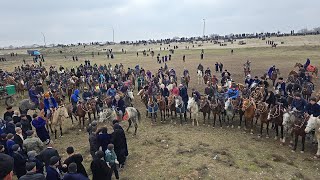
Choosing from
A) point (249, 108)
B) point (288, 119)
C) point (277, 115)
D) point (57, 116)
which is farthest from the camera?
point (57, 116)

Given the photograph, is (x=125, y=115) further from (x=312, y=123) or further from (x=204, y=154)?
(x=312, y=123)

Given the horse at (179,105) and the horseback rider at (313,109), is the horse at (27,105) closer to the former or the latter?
the horse at (179,105)

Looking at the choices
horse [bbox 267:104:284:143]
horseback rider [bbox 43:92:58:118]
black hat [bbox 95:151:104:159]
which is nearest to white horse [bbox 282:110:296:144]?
horse [bbox 267:104:284:143]

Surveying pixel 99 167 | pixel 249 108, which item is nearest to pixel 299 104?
pixel 249 108

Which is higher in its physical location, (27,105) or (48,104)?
(48,104)

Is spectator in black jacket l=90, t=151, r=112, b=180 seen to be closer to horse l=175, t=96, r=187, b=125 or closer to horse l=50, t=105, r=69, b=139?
horse l=50, t=105, r=69, b=139

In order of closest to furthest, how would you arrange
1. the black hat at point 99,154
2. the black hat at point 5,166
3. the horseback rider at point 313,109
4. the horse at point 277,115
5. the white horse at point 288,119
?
the black hat at point 5,166 → the black hat at point 99,154 → the horseback rider at point 313,109 → the white horse at point 288,119 → the horse at point 277,115

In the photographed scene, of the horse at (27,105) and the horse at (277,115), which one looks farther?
the horse at (27,105)

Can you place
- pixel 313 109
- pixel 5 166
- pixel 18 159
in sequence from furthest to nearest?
pixel 313 109, pixel 18 159, pixel 5 166

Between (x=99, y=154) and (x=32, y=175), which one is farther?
(x=99, y=154)

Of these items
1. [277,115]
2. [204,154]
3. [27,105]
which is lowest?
[204,154]

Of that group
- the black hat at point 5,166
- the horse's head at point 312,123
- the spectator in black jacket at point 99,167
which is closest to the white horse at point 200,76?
the horse's head at point 312,123

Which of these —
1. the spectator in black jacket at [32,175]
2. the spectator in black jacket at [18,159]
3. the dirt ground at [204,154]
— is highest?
the spectator in black jacket at [32,175]

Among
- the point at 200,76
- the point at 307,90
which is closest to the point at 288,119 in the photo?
the point at 307,90
